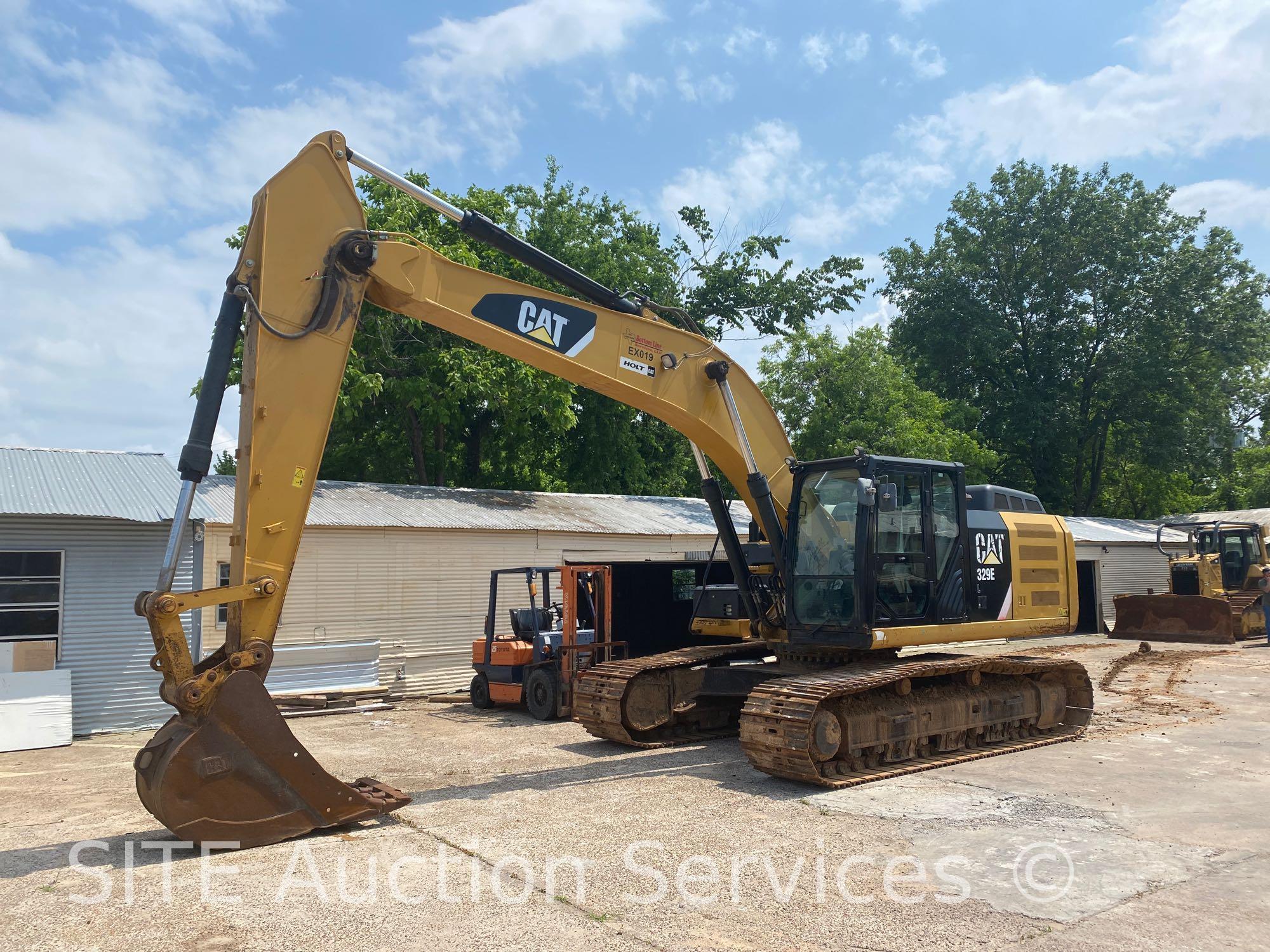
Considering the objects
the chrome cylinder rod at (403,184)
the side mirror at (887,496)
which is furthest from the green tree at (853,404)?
the chrome cylinder rod at (403,184)

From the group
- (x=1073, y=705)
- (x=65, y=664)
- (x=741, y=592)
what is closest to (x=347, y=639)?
(x=65, y=664)

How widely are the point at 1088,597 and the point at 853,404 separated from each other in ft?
28.5

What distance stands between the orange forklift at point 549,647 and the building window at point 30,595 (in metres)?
5.44

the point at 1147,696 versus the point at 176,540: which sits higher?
the point at 176,540

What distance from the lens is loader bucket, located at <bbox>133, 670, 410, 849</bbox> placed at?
5.94m

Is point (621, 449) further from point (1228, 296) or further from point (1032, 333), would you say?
point (1228, 296)

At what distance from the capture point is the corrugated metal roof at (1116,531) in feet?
89.4

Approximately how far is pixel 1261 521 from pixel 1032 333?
10.6 meters

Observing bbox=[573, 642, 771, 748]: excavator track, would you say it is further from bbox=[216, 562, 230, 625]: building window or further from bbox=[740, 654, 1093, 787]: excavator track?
bbox=[216, 562, 230, 625]: building window

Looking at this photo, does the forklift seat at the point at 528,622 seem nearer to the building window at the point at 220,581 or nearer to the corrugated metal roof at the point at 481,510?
the corrugated metal roof at the point at 481,510

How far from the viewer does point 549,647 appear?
13414 millimetres

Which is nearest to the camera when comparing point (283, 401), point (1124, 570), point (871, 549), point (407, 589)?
point (283, 401)

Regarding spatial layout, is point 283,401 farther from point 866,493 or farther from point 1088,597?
point 1088,597

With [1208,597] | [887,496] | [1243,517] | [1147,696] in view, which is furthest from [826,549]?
[1243,517]
